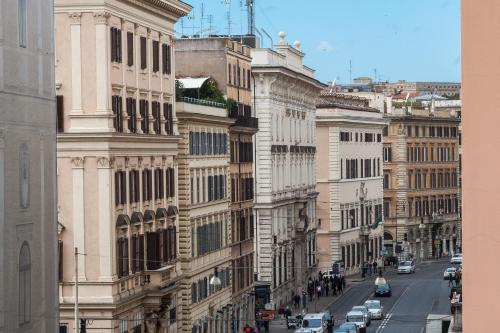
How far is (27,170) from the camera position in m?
21.0

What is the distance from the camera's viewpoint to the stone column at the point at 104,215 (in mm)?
54000

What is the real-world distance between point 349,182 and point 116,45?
76759 mm

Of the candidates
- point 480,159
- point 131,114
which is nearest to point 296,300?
point 131,114

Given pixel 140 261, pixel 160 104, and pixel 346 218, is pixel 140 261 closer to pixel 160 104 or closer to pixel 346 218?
pixel 160 104

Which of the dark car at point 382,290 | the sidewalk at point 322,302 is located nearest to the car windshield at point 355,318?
the sidewalk at point 322,302

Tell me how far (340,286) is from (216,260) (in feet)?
121

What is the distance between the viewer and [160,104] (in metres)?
62.4

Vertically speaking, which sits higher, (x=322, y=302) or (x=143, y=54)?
(x=143, y=54)

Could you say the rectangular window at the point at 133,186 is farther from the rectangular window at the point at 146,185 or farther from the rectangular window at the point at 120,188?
the rectangular window at the point at 146,185

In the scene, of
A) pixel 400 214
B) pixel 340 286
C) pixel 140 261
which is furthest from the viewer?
pixel 400 214

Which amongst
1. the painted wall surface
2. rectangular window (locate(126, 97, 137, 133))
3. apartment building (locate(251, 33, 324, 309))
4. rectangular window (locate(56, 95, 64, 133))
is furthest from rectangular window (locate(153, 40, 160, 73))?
the painted wall surface

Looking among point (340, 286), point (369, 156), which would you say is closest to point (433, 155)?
point (369, 156)

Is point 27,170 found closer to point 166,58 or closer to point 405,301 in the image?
point 166,58

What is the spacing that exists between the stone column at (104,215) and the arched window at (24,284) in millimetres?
32989
